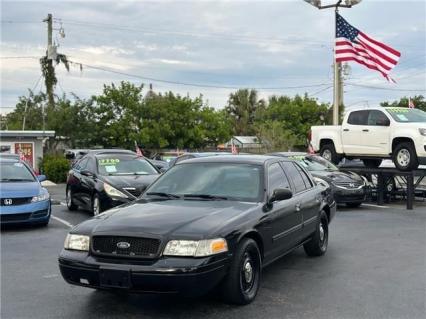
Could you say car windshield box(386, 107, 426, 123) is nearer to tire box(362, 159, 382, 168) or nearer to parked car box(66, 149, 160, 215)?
tire box(362, 159, 382, 168)

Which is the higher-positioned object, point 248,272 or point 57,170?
point 248,272

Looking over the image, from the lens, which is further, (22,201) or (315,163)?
(315,163)

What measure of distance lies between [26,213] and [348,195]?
8.46 meters

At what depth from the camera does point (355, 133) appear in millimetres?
15594

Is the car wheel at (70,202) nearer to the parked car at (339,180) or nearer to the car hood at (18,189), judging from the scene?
the car hood at (18,189)

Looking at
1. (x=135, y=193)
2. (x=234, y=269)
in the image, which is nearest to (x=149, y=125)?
(x=135, y=193)

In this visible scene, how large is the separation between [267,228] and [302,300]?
859mm

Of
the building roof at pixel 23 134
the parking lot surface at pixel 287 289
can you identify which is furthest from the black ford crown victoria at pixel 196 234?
the building roof at pixel 23 134

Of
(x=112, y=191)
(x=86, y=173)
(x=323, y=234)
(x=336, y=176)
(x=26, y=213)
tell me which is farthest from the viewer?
(x=336, y=176)

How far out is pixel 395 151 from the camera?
14594 mm

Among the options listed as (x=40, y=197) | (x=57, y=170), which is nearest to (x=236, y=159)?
(x=40, y=197)

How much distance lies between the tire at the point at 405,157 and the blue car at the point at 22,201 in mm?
9162

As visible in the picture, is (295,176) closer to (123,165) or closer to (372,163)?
(123,165)

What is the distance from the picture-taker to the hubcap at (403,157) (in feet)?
46.9
